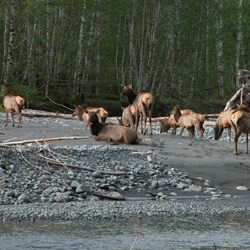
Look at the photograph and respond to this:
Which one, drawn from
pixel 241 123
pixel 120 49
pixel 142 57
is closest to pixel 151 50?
pixel 142 57

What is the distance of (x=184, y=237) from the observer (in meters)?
11.3

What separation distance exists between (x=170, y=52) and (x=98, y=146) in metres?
23.6

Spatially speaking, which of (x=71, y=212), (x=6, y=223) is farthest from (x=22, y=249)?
(x=71, y=212)

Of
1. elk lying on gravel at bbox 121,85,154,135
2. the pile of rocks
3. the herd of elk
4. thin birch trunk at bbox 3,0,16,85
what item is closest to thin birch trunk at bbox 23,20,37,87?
thin birch trunk at bbox 3,0,16,85

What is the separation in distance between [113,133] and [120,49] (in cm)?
3021

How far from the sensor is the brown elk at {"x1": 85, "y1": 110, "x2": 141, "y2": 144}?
2025 centimetres

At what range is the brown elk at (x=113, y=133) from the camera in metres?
20.2

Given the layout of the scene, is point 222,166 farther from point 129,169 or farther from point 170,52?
point 170,52

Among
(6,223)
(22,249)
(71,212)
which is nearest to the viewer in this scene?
(22,249)

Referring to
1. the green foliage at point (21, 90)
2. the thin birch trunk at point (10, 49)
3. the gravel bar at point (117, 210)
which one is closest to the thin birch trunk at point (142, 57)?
the green foliage at point (21, 90)

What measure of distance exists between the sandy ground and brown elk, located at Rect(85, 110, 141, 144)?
0.22 metres

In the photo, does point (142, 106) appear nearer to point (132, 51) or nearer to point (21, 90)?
point (21, 90)

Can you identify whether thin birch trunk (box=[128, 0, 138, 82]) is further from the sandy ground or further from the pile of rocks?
the pile of rocks

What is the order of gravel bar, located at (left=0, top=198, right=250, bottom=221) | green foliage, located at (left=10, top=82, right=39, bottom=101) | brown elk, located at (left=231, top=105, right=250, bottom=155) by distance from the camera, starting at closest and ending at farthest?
gravel bar, located at (left=0, top=198, right=250, bottom=221)
brown elk, located at (left=231, top=105, right=250, bottom=155)
green foliage, located at (left=10, top=82, right=39, bottom=101)
